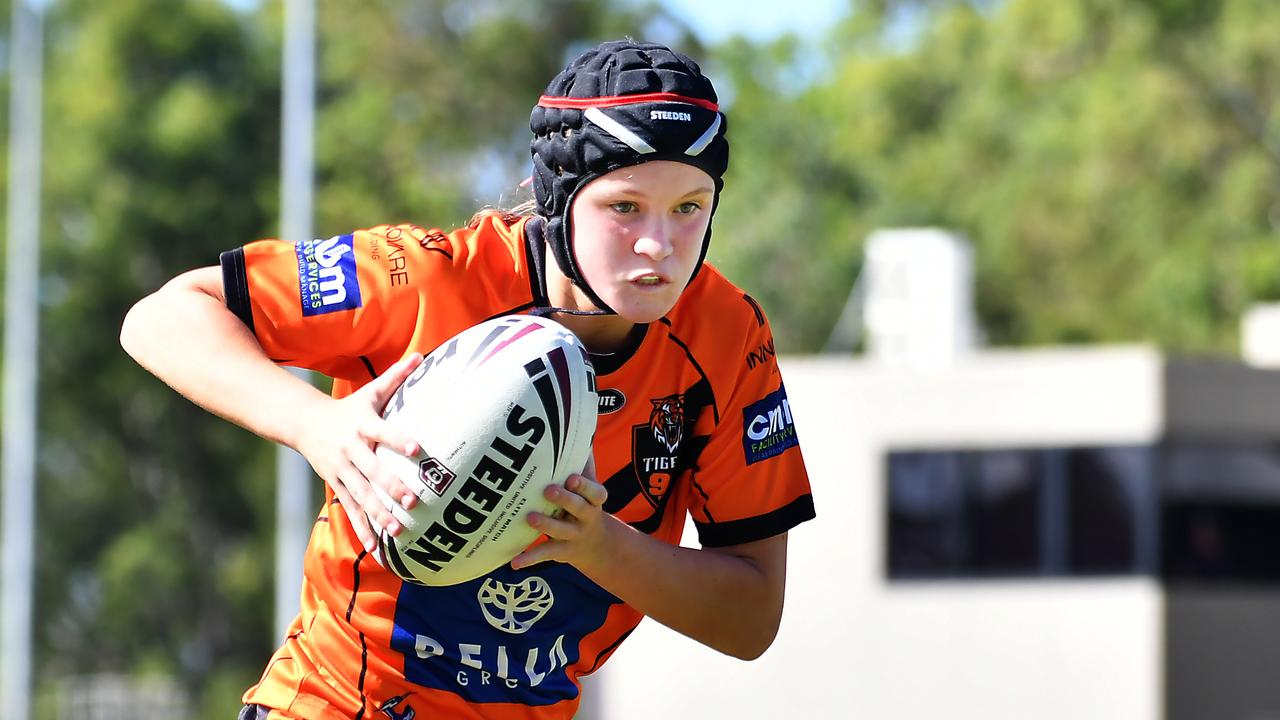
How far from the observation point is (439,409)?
3545mm

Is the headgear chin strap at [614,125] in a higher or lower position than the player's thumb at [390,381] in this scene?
higher

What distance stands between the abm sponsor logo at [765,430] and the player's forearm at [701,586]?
0.19m

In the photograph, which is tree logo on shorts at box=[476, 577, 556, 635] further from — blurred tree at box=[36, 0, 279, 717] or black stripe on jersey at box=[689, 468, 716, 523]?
blurred tree at box=[36, 0, 279, 717]

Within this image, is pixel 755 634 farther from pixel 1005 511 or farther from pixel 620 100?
pixel 1005 511

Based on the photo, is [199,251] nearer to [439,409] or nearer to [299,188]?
[299,188]

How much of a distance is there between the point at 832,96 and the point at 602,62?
46128mm

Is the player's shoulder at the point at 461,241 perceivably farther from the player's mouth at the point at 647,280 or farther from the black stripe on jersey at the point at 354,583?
the black stripe on jersey at the point at 354,583

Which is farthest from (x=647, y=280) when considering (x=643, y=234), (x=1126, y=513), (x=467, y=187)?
(x=467, y=187)

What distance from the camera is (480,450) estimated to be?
3545 millimetres

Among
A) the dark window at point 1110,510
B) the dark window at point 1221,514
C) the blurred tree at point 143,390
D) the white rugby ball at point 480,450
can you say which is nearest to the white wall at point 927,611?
the dark window at point 1110,510

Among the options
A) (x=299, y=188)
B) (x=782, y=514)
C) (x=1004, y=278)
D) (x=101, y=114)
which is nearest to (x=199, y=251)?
(x=101, y=114)

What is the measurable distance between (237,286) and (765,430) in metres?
1.14

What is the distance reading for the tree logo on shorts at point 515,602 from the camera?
4.01 metres

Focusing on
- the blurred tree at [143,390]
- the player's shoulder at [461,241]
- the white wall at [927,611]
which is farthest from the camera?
the blurred tree at [143,390]
